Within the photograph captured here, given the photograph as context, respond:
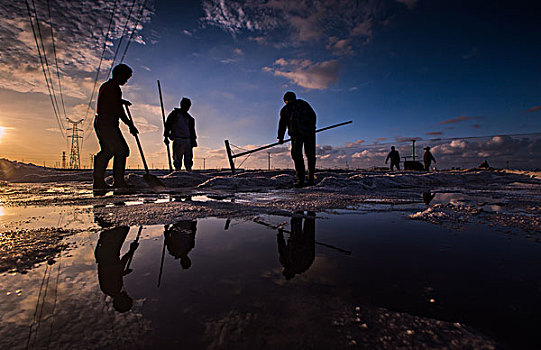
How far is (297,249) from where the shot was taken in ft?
4.24

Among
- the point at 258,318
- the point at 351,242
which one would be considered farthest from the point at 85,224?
the point at 351,242

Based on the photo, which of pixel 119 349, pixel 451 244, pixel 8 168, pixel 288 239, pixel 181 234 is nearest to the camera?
pixel 119 349

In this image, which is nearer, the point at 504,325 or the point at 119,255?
the point at 504,325

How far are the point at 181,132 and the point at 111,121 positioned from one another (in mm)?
3400

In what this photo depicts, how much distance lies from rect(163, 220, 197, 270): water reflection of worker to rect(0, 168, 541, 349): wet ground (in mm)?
12

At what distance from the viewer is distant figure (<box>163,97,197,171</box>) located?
8.16 m

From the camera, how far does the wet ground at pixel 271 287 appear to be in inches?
24.6

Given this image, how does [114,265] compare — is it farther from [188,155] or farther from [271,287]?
[188,155]

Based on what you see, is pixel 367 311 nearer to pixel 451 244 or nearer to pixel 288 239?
pixel 288 239

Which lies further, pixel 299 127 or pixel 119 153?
pixel 299 127

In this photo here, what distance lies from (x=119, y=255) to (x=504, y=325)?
1503 millimetres

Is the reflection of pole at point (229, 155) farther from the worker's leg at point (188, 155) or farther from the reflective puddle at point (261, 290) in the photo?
the reflective puddle at point (261, 290)

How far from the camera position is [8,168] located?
10680 mm

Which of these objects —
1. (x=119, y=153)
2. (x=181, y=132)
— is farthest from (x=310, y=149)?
(x=181, y=132)
